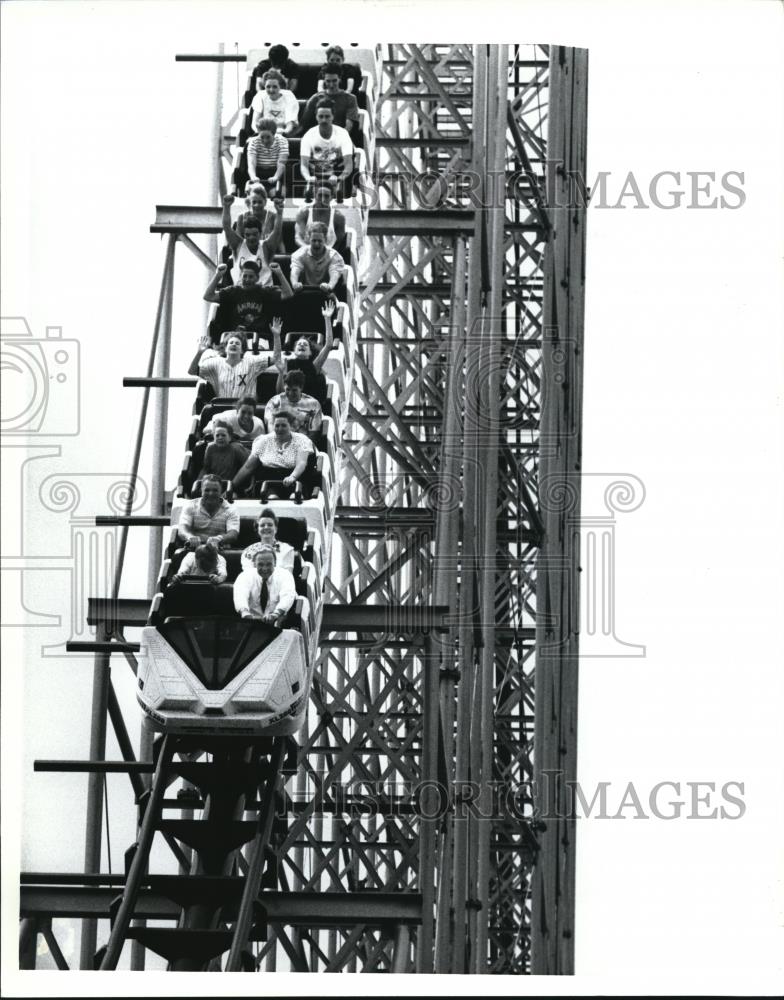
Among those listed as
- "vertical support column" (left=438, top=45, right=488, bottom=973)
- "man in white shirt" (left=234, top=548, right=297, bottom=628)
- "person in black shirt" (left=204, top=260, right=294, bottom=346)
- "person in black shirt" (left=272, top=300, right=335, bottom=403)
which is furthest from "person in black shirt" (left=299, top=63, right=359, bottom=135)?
"man in white shirt" (left=234, top=548, right=297, bottom=628)

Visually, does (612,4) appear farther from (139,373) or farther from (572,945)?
(572,945)

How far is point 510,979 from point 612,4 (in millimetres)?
4729

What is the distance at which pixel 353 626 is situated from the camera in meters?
13.4

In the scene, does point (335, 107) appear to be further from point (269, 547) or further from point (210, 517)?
point (269, 547)

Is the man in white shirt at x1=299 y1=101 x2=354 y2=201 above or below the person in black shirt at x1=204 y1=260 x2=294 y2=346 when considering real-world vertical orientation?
above

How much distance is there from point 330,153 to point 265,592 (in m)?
4.97

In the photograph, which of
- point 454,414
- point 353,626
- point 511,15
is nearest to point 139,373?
point 454,414

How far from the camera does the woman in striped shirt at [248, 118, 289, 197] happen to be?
604 inches

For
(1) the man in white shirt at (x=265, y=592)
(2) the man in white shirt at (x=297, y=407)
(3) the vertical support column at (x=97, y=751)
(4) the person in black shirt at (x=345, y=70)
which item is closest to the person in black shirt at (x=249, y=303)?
(2) the man in white shirt at (x=297, y=407)

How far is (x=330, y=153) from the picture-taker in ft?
49.8

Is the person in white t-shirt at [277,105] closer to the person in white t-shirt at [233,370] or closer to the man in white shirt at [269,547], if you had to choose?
the person in white t-shirt at [233,370]

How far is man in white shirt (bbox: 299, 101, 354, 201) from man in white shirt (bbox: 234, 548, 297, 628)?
14.8ft

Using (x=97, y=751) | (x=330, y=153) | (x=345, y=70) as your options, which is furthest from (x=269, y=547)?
(x=345, y=70)

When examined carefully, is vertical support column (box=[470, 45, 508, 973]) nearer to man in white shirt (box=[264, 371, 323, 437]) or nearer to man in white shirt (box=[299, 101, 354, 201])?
man in white shirt (box=[299, 101, 354, 201])
